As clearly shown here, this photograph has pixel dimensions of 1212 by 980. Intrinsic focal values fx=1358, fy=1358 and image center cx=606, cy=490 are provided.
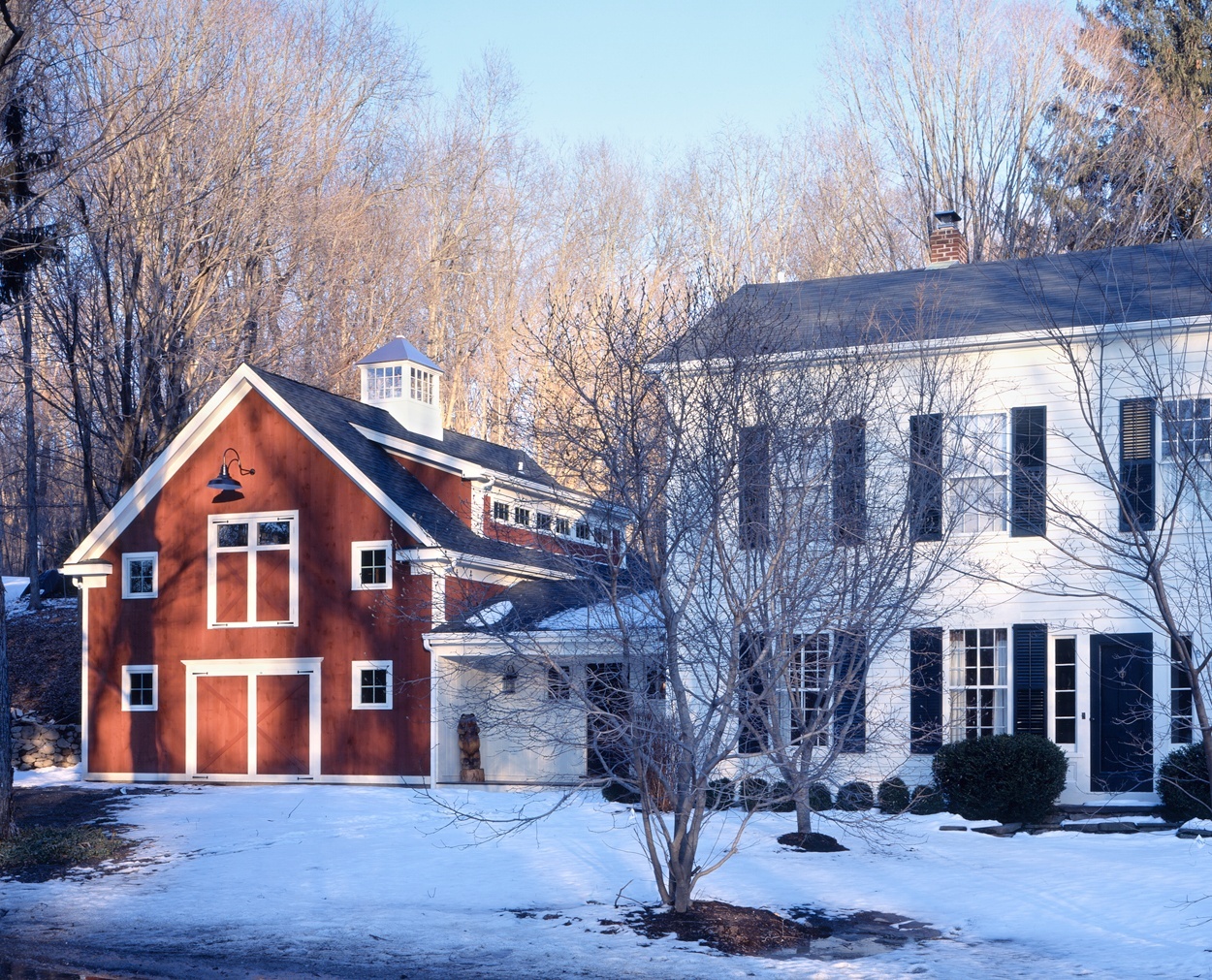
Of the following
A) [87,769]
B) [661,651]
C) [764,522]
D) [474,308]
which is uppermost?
[474,308]

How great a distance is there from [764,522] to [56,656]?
76.6 ft

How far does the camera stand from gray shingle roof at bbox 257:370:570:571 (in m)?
23.0

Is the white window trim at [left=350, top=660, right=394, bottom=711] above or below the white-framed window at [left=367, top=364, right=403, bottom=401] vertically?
below

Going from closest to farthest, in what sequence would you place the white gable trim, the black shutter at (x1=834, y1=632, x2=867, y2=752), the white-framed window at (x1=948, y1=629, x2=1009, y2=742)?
the black shutter at (x1=834, y1=632, x2=867, y2=752)
the white-framed window at (x1=948, y1=629, x2=1009, y2=742)
the white gable trim

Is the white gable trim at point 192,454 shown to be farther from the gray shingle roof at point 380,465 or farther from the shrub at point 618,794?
the shrub at point 618,794

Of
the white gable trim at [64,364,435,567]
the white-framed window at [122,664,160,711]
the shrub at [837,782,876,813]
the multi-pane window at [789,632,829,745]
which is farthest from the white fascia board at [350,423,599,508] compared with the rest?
the shrub at [837,782,876,813]

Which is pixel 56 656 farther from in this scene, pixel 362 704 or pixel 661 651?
pixel 661 651

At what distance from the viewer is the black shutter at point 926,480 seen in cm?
1438

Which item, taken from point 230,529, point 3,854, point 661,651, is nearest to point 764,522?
point 661,651

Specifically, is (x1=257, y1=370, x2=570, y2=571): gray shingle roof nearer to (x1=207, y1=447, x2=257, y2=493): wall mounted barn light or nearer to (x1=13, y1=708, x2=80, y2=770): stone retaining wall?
(x1=207, y1=447, x2=257, y2=493): wall mounted barn light

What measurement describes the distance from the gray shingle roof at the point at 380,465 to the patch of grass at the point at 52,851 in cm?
777

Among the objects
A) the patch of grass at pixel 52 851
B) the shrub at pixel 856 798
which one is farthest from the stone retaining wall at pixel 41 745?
the shrub at pixel 856 798

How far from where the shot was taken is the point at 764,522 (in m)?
12.0

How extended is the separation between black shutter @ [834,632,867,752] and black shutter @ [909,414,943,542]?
135cm
